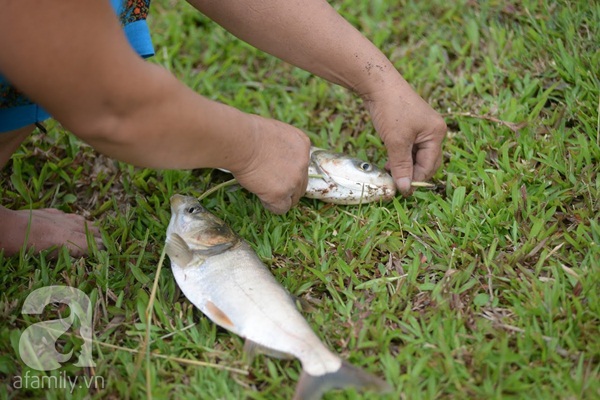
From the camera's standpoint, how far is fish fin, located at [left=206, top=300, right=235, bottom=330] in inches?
108

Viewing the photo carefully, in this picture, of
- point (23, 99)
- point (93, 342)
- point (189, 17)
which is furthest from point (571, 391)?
point (189, 17)

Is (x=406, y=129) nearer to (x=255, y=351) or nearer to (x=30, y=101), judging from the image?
(x=255, y=351)

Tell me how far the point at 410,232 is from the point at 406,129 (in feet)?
1.67

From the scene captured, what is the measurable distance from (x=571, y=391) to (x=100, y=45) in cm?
207

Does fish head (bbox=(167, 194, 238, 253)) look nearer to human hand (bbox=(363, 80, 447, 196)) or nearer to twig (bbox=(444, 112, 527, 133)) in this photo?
human hand (bbox=(363, 80, 447, 196))

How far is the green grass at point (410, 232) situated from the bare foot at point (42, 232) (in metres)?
0.08

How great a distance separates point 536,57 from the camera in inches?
163

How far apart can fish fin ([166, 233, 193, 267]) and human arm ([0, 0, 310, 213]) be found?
1.50 ft

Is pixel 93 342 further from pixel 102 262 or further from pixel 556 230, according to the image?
pixel 556 230

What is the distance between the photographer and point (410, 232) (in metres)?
3.27

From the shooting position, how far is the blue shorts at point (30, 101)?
2771 mm

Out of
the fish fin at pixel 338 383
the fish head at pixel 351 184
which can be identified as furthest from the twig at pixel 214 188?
the fish fin at pixel 338 383

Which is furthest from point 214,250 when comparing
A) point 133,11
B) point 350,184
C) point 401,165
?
point 133,11

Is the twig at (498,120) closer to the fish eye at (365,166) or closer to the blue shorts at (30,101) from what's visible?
the fish eye at (365,166)
